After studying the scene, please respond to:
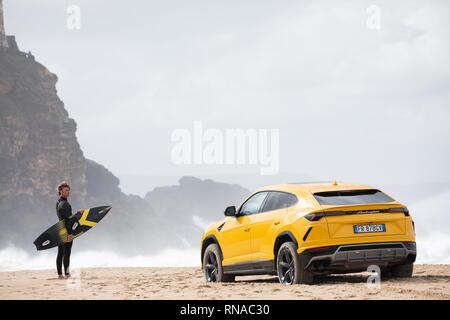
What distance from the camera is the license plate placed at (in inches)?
436

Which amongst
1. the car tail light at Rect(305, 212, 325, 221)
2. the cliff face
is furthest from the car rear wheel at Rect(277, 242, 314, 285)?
the cliff face

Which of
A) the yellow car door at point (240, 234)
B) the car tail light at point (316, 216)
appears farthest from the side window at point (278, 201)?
the car tail light at point (316, 216)

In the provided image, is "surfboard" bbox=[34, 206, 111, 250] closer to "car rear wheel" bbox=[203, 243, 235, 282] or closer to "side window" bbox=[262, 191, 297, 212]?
"car rear wheel" bbox=[203, 243, 235, 282]

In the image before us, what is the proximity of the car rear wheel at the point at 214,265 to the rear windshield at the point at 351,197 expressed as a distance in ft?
9.07

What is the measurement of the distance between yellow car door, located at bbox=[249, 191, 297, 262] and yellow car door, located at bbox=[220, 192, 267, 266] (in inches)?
5.8

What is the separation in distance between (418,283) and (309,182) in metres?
2.40

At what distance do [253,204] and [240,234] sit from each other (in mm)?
542

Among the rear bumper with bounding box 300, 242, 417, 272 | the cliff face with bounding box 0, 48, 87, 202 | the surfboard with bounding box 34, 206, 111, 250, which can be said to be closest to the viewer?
the rear bumper with bounding box 300, 242, 417, 272

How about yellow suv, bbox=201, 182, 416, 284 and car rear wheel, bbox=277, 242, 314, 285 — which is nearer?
yellow suv, bbox=201, 182, 416, 284

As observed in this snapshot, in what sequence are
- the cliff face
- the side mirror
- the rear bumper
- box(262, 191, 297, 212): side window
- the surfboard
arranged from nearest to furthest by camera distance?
the rear bumper → box(262, 191, 297, 212): side window → the side mirror → the surfboard → the cliff face

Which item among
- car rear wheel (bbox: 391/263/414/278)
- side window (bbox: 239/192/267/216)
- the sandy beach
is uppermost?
side window (bbox: 239/192/267/216)

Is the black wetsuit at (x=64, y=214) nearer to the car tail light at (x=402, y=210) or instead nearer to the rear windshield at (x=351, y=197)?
the rear windshield at (x=351, y=197)

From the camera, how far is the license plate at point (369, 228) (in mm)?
11070

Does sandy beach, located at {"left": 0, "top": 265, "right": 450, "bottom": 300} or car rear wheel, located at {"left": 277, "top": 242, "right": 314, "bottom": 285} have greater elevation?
car rear wheel, located at {"left": 277, "top": 242, "right": 314, "bottom": 285}
